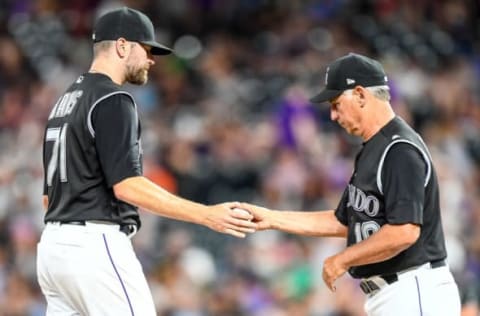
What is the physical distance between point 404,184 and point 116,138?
4.65 ft

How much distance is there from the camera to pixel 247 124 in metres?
11.9

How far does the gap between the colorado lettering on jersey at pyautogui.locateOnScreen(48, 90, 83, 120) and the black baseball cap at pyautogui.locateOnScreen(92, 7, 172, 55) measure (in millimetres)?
309

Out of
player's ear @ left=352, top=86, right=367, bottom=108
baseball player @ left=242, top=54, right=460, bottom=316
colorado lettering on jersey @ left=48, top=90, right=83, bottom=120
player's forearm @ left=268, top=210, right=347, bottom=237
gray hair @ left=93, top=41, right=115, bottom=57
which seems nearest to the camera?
baseball player @ left=242, top=54, right=460, bottom=316

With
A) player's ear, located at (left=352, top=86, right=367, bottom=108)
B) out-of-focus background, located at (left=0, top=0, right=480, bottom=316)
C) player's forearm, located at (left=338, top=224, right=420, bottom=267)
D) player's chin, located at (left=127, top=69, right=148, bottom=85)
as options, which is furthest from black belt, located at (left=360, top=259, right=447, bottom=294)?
out-of-focus background, located at (left=0, top=0, right=480, bottom=316)

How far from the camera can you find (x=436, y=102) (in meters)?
12.1

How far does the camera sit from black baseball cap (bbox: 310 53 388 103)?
5949 millimetres

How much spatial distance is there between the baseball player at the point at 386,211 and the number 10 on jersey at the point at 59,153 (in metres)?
1.03

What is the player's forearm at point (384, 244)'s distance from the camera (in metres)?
5.61

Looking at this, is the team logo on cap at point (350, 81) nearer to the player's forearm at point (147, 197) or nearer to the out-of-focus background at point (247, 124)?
the player's forearm at point (147, 197)

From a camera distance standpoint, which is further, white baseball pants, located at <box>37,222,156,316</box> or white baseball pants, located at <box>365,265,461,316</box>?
white baseball pants, located at <box>365,265,461,316</box>

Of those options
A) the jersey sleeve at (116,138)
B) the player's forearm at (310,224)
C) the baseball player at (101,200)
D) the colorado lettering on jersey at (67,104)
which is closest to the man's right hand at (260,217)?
the player's forearm at (310,224)

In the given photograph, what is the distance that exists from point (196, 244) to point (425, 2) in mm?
4694

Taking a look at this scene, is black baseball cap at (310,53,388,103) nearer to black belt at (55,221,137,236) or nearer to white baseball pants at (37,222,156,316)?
black belt at (55,221,137,236)

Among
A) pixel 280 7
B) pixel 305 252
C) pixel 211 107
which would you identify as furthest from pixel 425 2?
pixel 305 252
